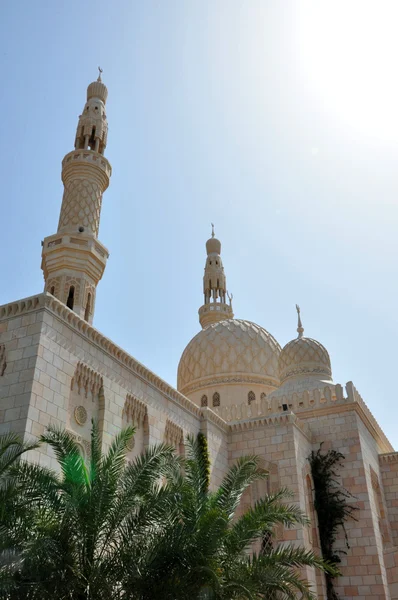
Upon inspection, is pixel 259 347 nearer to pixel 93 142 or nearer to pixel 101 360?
pixel 93 142

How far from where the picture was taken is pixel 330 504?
1451cm

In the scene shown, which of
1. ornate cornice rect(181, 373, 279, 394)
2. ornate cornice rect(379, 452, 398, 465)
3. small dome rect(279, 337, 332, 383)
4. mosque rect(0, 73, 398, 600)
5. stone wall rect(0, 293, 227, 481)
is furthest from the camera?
ornate cornice rect(181, 373, 279, 394)

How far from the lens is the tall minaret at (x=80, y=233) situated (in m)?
15.6

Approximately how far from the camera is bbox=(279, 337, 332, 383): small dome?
18891 mm

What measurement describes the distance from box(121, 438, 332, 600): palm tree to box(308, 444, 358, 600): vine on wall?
697 centimetres

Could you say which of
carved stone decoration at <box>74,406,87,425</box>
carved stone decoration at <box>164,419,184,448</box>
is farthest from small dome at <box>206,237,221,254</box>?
carved stone decoration at <box>74,406,87,425</box>

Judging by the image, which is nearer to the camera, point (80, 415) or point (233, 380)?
point (80, 415)

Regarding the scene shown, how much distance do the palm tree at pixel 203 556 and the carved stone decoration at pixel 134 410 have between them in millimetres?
3651

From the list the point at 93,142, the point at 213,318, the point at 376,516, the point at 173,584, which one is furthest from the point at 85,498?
the point at 213,318

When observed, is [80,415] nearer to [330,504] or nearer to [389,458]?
[330,504]

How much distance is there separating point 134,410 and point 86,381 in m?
1.58

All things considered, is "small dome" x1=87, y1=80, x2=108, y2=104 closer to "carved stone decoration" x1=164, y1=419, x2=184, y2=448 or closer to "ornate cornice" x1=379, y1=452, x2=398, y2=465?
"carved stone decoration" x1=164, y1=419, x2=184, y2=448

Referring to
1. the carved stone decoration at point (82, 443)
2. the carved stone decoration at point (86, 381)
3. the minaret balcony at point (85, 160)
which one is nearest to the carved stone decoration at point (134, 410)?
the carved stone decoration at point (86, 381)

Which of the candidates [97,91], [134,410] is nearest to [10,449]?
[134,410]
